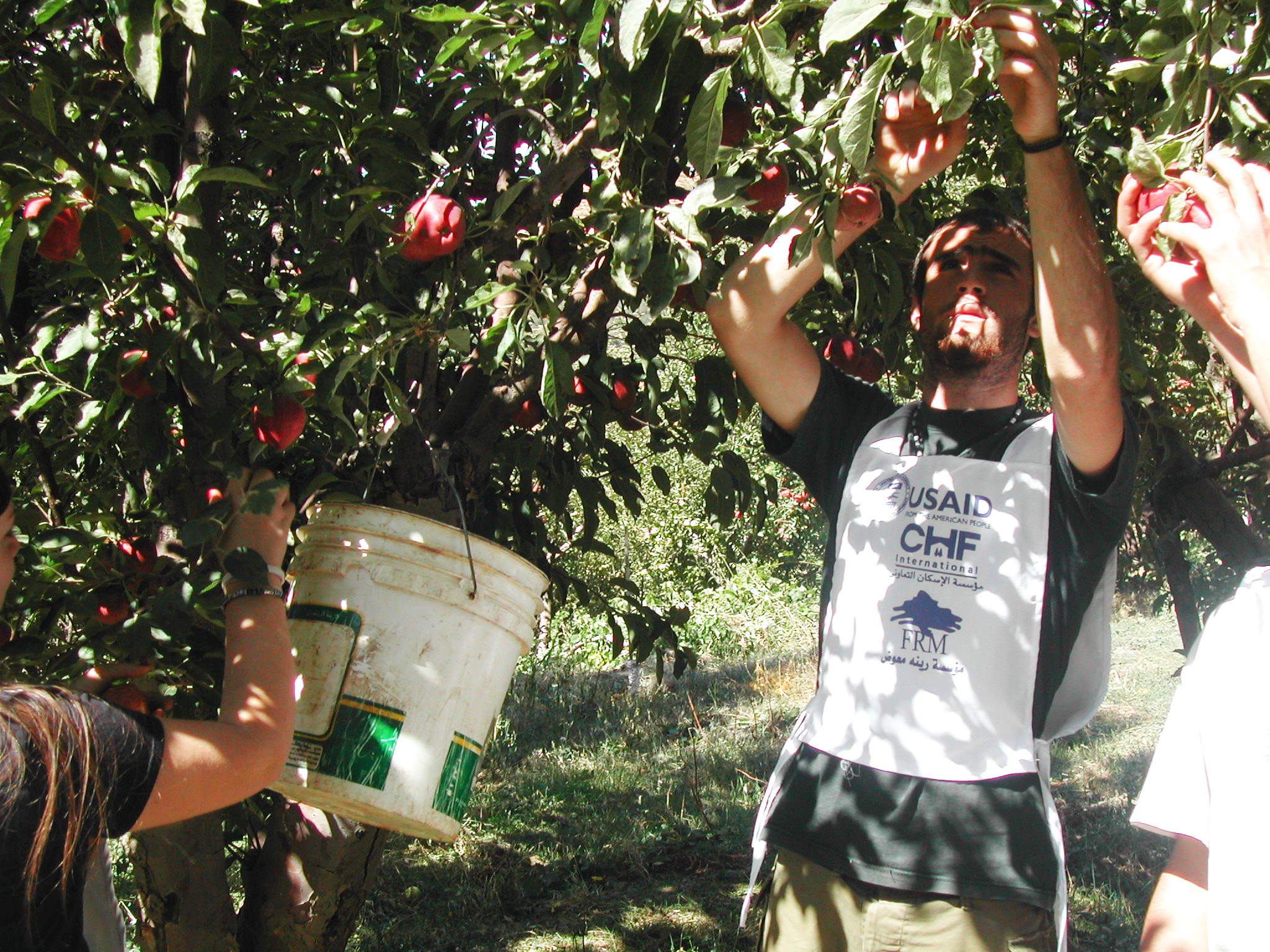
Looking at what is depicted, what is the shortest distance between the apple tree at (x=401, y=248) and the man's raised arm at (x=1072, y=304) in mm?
121

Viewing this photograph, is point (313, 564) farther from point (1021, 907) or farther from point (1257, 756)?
point (1257, 756)

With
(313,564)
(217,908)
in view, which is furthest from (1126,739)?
(313,564)

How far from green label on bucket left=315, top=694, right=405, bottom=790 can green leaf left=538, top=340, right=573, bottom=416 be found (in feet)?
1.46

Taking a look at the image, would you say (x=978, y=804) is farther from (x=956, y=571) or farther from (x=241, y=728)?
(x=241, y=728)

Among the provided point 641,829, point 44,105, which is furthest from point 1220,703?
point 641,829

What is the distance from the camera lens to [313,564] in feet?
4.89

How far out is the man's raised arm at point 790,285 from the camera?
1.25 metres

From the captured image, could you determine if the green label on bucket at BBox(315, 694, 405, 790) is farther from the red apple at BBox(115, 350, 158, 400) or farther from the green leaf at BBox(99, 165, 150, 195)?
the green leaf at BBox(99, 165, 150, 195)

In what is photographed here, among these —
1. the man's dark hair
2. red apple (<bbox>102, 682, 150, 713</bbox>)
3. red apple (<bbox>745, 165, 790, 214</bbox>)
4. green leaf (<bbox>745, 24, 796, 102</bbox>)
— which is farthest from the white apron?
red apple (<bbox>102, 682, 150, 713</bbox>)

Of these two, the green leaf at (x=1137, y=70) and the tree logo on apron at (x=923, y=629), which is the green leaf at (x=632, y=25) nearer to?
the green leaf at (x=1137, y=70)

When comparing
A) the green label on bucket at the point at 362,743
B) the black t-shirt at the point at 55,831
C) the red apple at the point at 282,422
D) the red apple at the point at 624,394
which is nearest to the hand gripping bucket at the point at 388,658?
the green label on bucket at the point at 362,743

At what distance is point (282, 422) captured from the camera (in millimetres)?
1472

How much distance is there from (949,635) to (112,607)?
4.28 feet

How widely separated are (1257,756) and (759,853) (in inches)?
26.3
